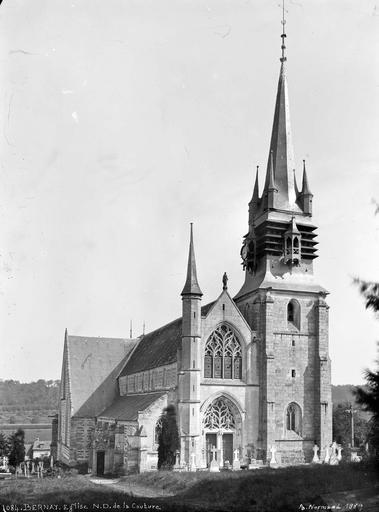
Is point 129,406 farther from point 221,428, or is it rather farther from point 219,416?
point 221,428

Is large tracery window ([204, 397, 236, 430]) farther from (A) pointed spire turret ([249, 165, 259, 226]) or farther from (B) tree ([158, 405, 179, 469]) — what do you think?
(A) pointed spire turret ([249, 165, 259, 226])

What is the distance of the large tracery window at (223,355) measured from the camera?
43562mm

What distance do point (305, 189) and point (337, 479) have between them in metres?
27.9

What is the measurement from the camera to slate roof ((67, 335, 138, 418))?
5841 centimetres

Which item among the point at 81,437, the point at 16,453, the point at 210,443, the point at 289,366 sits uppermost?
the point at 289,366

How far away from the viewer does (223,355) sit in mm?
44000

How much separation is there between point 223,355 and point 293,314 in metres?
6.09

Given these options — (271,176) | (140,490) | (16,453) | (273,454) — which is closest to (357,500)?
(140,490)

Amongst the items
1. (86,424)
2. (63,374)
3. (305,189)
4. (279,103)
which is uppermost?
(279,103)

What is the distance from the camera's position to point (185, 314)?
42.7 metres

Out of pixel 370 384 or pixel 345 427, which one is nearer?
pixel 370 384

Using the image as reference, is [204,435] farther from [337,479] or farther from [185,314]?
[337,479]

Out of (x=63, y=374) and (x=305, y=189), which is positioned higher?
(x=305, y=189)

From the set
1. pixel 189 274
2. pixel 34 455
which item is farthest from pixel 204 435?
pixel 34 455
